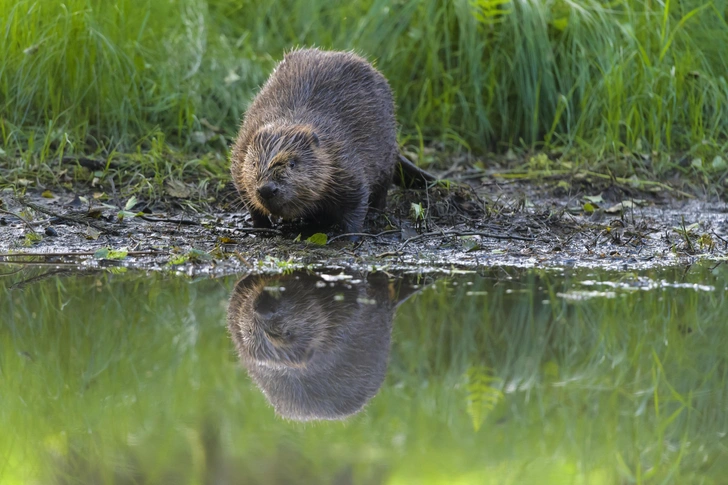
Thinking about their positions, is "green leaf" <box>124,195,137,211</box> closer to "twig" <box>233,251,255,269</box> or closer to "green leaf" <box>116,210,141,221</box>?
"green leaf" <box>116,210,141,221</box>

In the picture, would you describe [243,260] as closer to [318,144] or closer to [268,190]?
[268,190]

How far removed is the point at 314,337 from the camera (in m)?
2.79

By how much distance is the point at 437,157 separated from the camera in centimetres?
632

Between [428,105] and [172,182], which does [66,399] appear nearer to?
[172,182]

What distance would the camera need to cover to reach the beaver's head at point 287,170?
437 centimetres

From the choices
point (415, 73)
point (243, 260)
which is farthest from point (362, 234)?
point (415, 73)

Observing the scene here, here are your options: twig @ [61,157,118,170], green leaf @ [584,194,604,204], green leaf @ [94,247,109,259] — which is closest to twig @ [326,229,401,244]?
green leaf @ [94,247,109,259]

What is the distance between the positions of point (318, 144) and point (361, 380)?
2.25m

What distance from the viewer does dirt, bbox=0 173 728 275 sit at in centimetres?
398

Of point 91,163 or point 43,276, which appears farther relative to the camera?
point 91,163

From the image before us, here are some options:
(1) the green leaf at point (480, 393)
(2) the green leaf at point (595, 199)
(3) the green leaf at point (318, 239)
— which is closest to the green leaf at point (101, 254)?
(3) the green leaf at point (318, 239)

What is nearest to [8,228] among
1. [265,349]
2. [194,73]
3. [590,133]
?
[194,73]

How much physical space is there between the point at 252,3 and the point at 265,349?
494 centimetres

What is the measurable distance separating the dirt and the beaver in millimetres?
163
